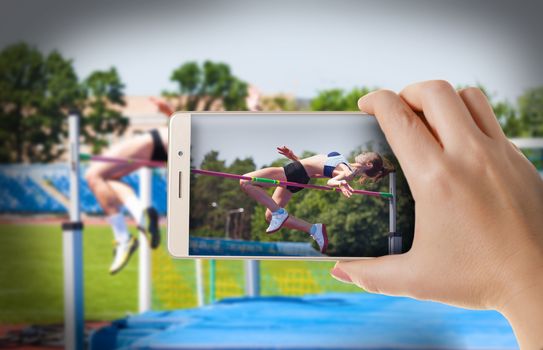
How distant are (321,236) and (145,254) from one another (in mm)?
2758

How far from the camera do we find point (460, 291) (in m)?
0.51

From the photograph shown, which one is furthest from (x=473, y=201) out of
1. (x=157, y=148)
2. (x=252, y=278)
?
(x=157, y=148)

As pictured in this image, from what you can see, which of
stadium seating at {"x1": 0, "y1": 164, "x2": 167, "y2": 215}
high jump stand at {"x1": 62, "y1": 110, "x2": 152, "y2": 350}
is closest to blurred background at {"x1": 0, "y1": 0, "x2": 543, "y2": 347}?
stadium seating at {"x1": 0, "y1": 164, "x2": 167, "y2": 215}

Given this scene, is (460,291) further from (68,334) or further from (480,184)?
(68,334)

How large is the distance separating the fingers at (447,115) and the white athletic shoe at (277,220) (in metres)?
0.23

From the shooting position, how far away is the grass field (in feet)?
22.5

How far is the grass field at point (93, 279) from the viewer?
6871 millimetres

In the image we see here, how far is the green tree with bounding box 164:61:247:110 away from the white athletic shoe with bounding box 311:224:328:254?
1129 centimetres

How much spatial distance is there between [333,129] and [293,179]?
0.06 m

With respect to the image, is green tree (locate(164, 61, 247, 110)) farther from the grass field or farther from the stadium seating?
the grass field

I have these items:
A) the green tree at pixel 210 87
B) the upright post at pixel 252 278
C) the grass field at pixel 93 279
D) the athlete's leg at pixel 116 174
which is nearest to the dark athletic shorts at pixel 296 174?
the upright post at pixel 252 278

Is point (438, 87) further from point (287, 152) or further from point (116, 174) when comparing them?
point (116, 174)

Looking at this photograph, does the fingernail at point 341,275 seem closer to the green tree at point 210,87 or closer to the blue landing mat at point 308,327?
the blue landing mat at point 308,327

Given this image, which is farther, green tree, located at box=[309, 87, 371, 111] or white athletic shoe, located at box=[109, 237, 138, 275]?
green tree, located at box=[309, 87, 371, 111]
